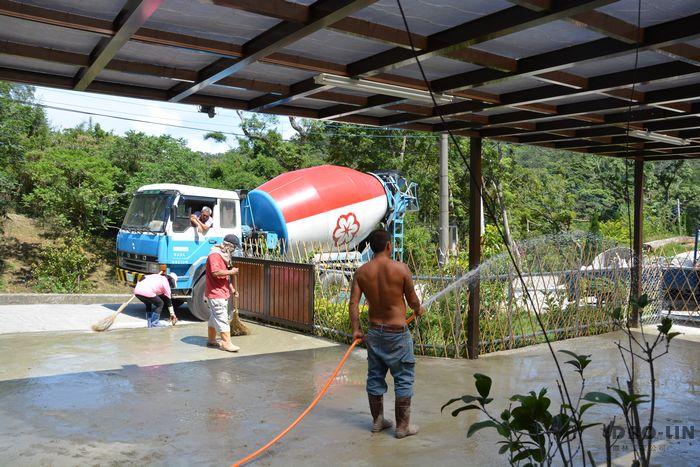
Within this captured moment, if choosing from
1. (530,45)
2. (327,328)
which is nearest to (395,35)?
Answer: (530,45)

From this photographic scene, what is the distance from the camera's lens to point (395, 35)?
4145 mm

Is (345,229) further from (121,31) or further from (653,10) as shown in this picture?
(653,10)

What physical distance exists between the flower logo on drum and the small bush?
275 inches

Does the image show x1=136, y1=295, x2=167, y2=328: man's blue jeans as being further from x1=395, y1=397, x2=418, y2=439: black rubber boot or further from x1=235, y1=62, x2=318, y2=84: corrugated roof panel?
x1=395, y1=397, x2=418, y2=439: black rubber boot

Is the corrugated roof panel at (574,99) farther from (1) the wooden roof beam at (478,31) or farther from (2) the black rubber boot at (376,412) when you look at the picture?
(2) the black rubber boot at (376,412)

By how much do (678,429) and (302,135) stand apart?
75.0ft

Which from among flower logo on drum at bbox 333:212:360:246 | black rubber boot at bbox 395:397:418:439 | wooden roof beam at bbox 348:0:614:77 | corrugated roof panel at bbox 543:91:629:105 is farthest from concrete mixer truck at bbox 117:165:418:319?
wooden roof beam at bbox 348:0:614:77

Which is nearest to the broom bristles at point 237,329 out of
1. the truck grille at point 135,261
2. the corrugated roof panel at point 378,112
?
the truck grille at point 135,261

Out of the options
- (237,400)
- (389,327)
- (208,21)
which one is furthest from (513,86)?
(237,400)

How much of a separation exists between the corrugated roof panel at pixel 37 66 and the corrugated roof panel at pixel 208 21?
1335mm

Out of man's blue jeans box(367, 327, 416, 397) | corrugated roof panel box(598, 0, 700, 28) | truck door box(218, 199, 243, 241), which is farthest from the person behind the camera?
truck door box(218, 199, 243, 241)

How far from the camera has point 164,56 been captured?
15.8 ft

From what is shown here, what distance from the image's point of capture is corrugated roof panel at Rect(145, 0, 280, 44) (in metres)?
3.74

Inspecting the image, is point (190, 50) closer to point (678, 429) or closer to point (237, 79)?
point (237, 79)
